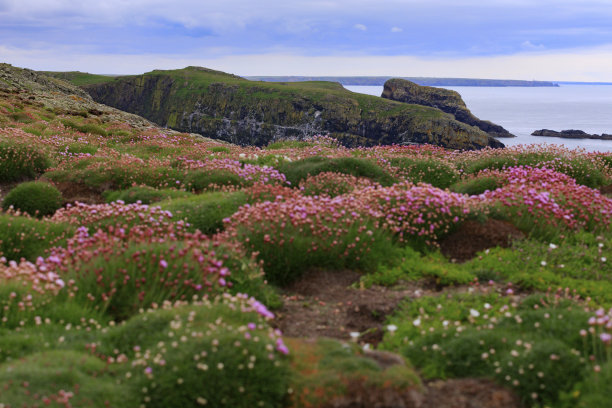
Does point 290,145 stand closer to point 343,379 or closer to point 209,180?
point 209,180

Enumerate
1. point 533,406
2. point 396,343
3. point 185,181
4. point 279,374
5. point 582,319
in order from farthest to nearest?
1. point 185,181
2. point 396,343
3. point 582,319
4. point 279,374
5. point 533,406

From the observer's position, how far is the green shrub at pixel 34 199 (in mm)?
11781

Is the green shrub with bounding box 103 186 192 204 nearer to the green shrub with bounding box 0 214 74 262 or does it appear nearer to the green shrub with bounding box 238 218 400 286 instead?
the green shrub with bounding box 0 214 74 262

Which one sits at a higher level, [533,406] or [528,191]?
[528,191]

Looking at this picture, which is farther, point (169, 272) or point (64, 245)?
point (64, 245)

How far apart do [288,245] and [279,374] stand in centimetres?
377

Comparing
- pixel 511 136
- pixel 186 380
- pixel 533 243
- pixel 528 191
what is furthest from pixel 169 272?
pixel 511 136

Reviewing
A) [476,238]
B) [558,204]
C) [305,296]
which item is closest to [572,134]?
[558,204]

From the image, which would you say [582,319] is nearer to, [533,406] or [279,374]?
[533,406]

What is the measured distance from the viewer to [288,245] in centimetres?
825

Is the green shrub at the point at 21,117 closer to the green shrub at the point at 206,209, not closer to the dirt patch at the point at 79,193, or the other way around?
the dirt patch at the point at 79,193

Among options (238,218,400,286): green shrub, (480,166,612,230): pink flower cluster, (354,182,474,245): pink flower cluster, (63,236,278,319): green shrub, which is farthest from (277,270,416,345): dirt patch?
(480,166,612,230): pink flower cluster

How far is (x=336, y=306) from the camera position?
725cm

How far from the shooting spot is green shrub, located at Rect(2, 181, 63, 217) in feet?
38.7
